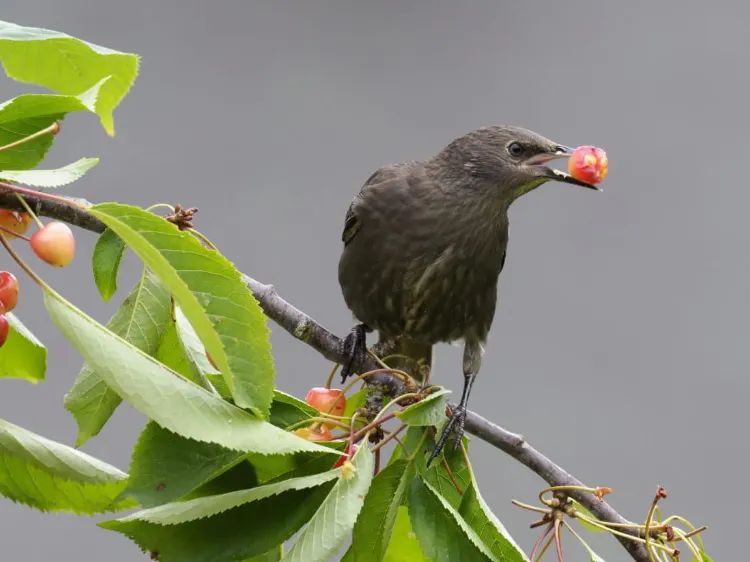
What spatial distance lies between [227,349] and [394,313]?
1334 mm

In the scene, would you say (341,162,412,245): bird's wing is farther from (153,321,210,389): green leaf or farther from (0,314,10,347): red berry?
(0,314,10,347): red berry

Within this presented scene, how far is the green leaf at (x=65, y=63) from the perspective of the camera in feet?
3.40

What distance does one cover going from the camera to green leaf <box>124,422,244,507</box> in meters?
1.03

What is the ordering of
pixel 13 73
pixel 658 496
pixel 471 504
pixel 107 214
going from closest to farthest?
pixel 107 214
pixel 13 73
pixel 471 504
pixel 658 496

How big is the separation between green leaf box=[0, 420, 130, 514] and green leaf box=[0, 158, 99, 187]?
0.24 meters

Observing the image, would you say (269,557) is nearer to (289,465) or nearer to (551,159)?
(289,465)

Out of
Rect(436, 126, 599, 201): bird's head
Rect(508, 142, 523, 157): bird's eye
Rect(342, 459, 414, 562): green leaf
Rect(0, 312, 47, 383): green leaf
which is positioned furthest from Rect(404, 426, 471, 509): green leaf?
Rect(508, 142, 523, 157): bird's eye

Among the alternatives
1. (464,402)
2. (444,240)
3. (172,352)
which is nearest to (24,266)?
(172,352)

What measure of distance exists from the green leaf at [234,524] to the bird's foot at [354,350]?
0.61 m

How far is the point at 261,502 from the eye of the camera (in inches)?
42.9

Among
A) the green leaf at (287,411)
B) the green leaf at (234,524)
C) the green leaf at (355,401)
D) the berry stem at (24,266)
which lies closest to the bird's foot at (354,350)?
the green leaf at (355,401)

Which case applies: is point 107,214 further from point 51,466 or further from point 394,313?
point 394,313

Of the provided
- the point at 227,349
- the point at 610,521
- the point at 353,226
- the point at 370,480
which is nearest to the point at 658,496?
the point at 610,521

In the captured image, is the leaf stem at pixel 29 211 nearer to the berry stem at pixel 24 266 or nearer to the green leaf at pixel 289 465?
the berry stem at pixel 24 266
